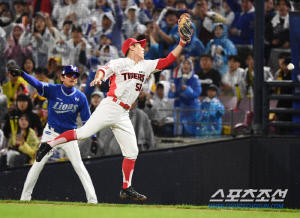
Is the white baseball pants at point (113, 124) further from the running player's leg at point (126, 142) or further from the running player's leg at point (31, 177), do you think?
the running player's leg at point (31, 177)

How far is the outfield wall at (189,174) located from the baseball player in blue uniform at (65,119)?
61 cm

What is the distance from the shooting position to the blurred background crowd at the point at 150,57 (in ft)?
22.4

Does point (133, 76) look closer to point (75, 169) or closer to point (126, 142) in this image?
point (126, 142)

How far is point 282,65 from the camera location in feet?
23.6

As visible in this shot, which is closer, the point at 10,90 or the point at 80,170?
the point at 80,170

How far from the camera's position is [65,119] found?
6.16 m

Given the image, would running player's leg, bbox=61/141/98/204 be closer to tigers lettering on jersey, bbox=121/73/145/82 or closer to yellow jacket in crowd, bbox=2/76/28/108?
tigers lettering on jersey, bbox=121/73/145/82

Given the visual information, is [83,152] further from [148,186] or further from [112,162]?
[148,186]

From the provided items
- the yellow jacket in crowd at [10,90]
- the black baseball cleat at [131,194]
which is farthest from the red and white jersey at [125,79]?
the yellow jacket in crowd at [10,90]

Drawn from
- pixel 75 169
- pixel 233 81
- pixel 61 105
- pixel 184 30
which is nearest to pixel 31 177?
pixel 75 169

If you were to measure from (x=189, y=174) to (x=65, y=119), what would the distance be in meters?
1.84

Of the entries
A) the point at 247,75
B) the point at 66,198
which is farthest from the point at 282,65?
the point at 66,198

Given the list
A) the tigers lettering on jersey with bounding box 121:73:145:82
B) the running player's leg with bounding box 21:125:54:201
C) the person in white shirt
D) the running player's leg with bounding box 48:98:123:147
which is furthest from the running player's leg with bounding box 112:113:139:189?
the person in white shirt
